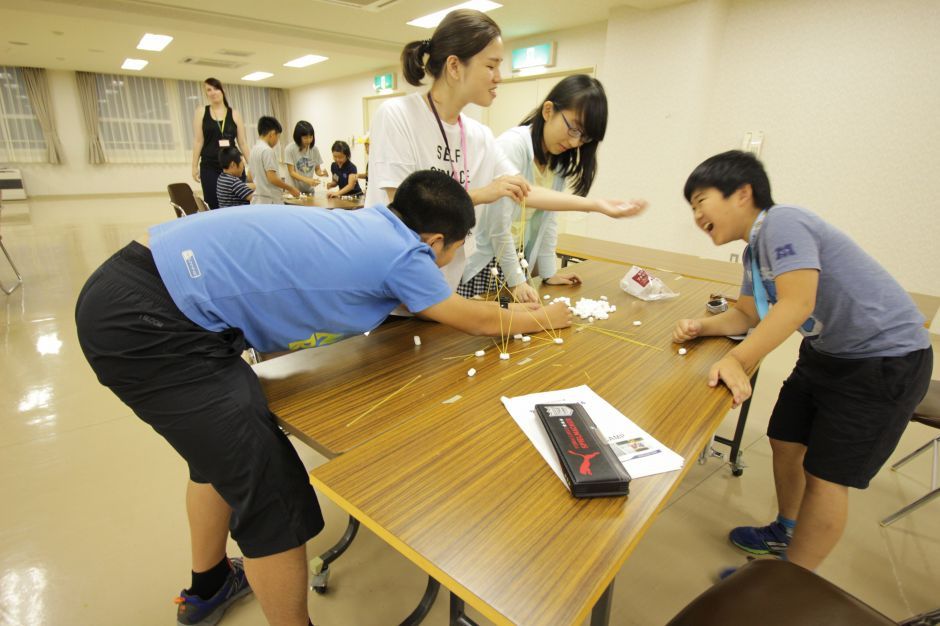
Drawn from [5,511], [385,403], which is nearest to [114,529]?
[5,511]

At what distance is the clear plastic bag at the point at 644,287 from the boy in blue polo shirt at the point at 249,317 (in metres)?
1.14

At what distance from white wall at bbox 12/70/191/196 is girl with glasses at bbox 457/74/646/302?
44.2ft

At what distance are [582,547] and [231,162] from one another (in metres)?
4.90

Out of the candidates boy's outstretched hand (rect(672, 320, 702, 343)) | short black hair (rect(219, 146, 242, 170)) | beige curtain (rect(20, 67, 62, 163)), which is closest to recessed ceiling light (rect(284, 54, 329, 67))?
short black hair (rect(219, 146, 242, 170))

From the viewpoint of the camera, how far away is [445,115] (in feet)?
5.46

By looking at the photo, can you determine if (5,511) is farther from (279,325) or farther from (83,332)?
(279,325)

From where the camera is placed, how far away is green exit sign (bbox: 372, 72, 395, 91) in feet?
30.2

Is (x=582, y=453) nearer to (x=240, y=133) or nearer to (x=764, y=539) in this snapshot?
(x=764, y=539)

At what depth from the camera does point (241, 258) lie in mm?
1013

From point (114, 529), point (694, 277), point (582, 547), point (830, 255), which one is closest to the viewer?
point (582, 547)

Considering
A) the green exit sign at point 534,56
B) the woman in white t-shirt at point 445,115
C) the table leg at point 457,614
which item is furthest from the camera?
the green exit sign at point 534,56

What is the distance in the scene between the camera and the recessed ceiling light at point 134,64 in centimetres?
941

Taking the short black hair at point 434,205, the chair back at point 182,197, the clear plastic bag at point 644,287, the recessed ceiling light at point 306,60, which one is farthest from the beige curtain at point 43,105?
the clear plastic bag at point 644,287

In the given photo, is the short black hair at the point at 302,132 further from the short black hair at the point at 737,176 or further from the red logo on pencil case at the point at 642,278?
the short black hair at the point at 737,176
